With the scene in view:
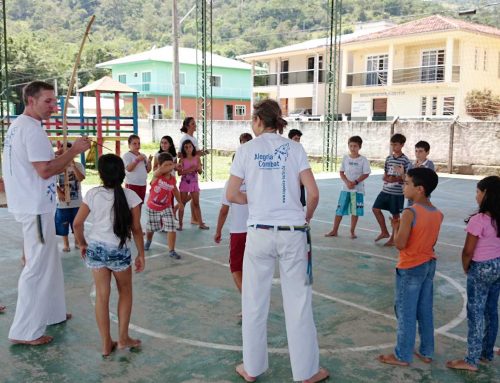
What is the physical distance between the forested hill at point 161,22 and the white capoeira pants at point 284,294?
2063 inches

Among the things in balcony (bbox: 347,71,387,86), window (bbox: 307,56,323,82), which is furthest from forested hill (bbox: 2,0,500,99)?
balcony (bbox: 347,71,387,86)

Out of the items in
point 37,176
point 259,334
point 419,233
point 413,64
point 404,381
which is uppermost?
point 413,64

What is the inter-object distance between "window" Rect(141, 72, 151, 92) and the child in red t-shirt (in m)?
38.6

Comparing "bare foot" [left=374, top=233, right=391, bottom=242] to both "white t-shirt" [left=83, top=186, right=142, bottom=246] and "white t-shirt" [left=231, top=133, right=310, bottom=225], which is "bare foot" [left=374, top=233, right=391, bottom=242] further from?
"white t-shirt" [left=83, top=186, right=142, bottom=246]

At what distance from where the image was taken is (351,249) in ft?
25.7

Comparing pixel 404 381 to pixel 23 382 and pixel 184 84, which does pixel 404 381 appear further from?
pixel 184 84

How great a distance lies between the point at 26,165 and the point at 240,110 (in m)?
43.5

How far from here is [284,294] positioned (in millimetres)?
3555

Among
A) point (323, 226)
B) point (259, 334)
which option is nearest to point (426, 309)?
point (259, 334)

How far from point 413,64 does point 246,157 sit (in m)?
28.3

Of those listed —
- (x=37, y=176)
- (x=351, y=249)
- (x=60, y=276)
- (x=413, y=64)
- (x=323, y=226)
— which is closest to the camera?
(x=37, y=176)

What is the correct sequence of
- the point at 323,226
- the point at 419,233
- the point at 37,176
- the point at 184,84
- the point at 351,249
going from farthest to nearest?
the point at 184,84 < the point at 323,226 < the point at 351,249 < the point at 37,176 < the point at 419,233

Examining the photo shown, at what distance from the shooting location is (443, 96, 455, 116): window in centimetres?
2763

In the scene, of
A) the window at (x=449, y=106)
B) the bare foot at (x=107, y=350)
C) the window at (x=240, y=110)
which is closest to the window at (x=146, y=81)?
the window at (x=240, y=110)
